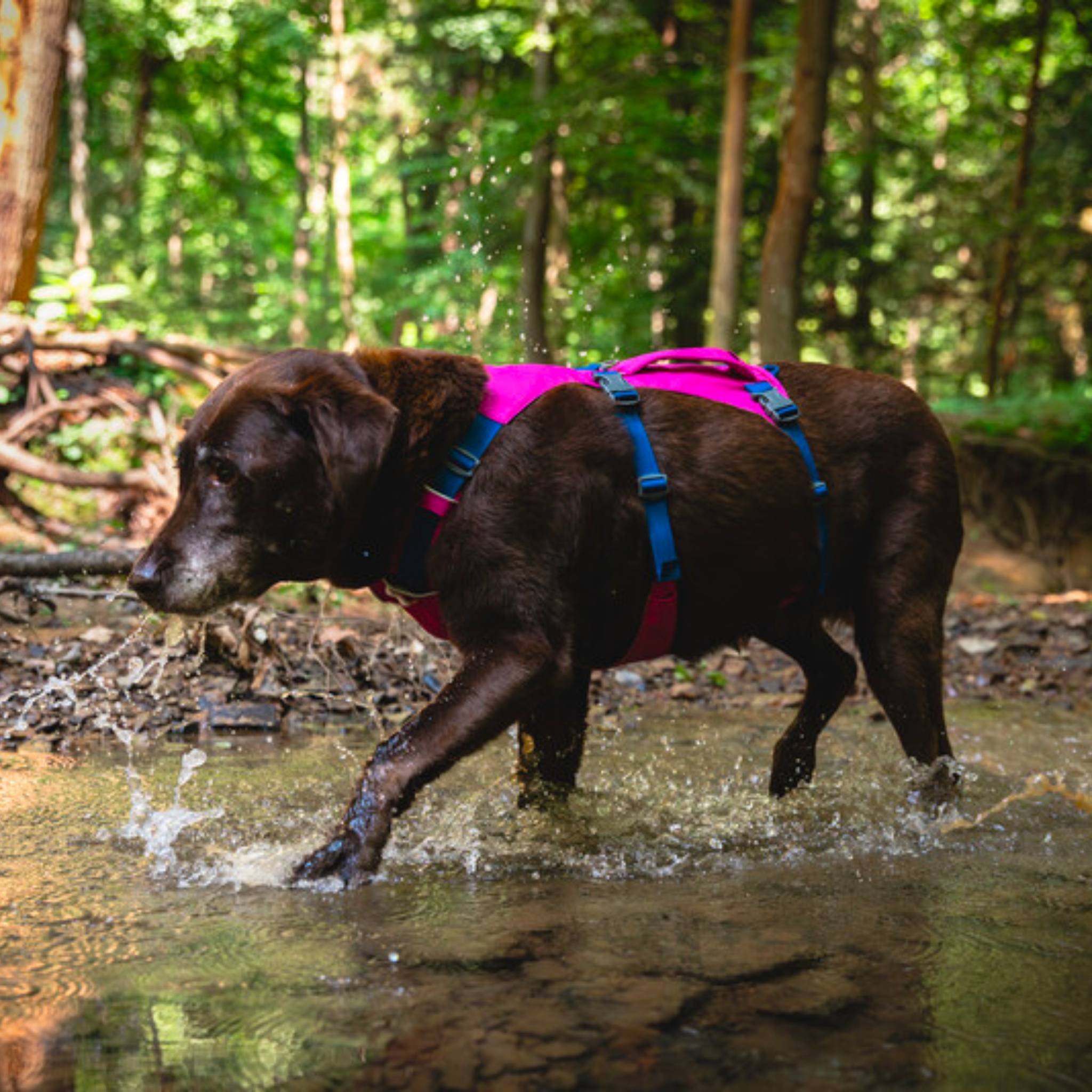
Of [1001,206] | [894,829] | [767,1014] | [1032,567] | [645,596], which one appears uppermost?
[1001,206]

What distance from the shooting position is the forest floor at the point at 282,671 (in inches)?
212

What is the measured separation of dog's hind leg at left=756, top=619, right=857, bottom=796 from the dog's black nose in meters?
2.27

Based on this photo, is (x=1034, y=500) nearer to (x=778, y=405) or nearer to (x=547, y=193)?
(x=547, y=193)

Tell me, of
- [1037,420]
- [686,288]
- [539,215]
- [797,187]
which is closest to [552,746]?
[797,187]

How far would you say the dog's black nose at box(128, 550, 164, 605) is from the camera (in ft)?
10.7

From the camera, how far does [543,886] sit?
3215 mm

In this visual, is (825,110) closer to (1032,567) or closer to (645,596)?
(1032,567)

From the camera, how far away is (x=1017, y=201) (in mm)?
17328

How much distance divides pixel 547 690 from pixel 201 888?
1102 millimetres

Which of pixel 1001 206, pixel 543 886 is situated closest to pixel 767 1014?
pixel 543 886

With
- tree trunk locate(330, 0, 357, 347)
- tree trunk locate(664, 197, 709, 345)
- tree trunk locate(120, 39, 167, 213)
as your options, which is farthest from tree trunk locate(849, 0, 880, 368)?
tree trunk locate(120, 39, 167, 213)

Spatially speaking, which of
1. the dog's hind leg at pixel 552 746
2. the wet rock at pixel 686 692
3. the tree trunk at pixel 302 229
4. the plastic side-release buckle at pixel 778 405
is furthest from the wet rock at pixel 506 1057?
the tree trunk at pixel 302 229

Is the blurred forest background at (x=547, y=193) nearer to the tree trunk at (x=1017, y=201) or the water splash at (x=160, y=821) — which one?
the tree trunk at (x=1017, y=201)

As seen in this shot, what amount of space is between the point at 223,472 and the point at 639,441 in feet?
4.21
